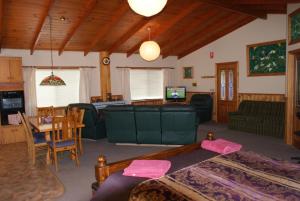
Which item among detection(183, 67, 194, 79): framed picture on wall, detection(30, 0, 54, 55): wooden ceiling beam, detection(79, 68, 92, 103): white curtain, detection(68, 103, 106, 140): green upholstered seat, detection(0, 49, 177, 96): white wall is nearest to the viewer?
detection(30, 0, 54, 55): wooden ceiling beam

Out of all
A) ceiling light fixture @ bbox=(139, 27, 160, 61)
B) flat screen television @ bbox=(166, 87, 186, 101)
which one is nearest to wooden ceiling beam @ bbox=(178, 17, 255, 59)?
flat screen television @ bbox=(166, 87, 186, 101)

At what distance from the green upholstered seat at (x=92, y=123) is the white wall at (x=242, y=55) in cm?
440

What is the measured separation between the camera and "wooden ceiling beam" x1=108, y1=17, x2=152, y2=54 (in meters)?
6.42

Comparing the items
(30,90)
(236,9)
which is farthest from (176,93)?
(30,90)

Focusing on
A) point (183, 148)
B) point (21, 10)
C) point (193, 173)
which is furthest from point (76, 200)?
point (21, 10)

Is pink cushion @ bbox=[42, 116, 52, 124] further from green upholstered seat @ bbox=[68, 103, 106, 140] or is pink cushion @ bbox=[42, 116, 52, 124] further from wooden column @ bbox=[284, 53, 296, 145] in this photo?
wooden column @ bbox=[284, 53, 296, 145]

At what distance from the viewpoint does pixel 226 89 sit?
8.35m

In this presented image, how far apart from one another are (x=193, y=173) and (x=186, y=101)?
299 inches

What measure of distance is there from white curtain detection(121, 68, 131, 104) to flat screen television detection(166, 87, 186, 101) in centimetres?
159

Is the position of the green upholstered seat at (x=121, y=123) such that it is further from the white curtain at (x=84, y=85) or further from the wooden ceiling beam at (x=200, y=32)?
the wooden ceiling beam at (x=200, y=32)

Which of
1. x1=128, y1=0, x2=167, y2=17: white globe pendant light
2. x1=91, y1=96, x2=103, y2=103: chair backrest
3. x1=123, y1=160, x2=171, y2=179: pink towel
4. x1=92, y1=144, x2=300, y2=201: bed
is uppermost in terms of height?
x1=128, y1=0, x2=167, y2=17: white globe pendant light

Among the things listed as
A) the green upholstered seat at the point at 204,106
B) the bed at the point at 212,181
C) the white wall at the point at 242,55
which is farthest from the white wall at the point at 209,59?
the bed at the point at 212,181

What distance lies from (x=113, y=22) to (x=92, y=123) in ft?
8.42

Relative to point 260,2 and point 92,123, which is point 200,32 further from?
point 92,123
